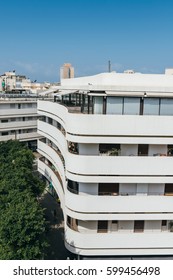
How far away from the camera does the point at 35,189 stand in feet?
78.1

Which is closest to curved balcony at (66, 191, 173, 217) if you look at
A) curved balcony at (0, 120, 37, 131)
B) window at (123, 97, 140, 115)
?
window at (123, 97, 140, 115)

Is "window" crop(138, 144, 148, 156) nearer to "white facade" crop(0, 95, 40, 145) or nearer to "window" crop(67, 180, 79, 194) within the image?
"window" crop(67, 180, 79, 194)

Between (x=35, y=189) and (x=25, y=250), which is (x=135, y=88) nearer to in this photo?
(x=25, y=250)

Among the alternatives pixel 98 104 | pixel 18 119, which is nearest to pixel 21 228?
pixel 98 104

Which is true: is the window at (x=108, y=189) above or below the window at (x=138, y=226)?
above

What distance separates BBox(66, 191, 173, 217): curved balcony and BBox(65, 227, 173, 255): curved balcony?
62.5 inches

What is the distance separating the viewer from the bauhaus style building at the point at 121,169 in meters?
15.2

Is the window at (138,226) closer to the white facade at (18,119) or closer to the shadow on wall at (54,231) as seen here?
the shadow on wall at (54,231)

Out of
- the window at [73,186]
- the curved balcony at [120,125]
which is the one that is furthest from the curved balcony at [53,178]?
the curved balcony at [120,125]

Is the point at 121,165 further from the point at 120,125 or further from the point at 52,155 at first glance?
the point at 52,155

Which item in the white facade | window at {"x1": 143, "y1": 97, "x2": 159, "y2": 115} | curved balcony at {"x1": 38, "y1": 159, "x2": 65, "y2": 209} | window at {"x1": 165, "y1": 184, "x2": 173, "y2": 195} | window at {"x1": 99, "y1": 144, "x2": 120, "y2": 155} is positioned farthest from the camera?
the white facade

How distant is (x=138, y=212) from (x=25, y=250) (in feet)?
23.4

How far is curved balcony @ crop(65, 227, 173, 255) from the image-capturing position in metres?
16.7
